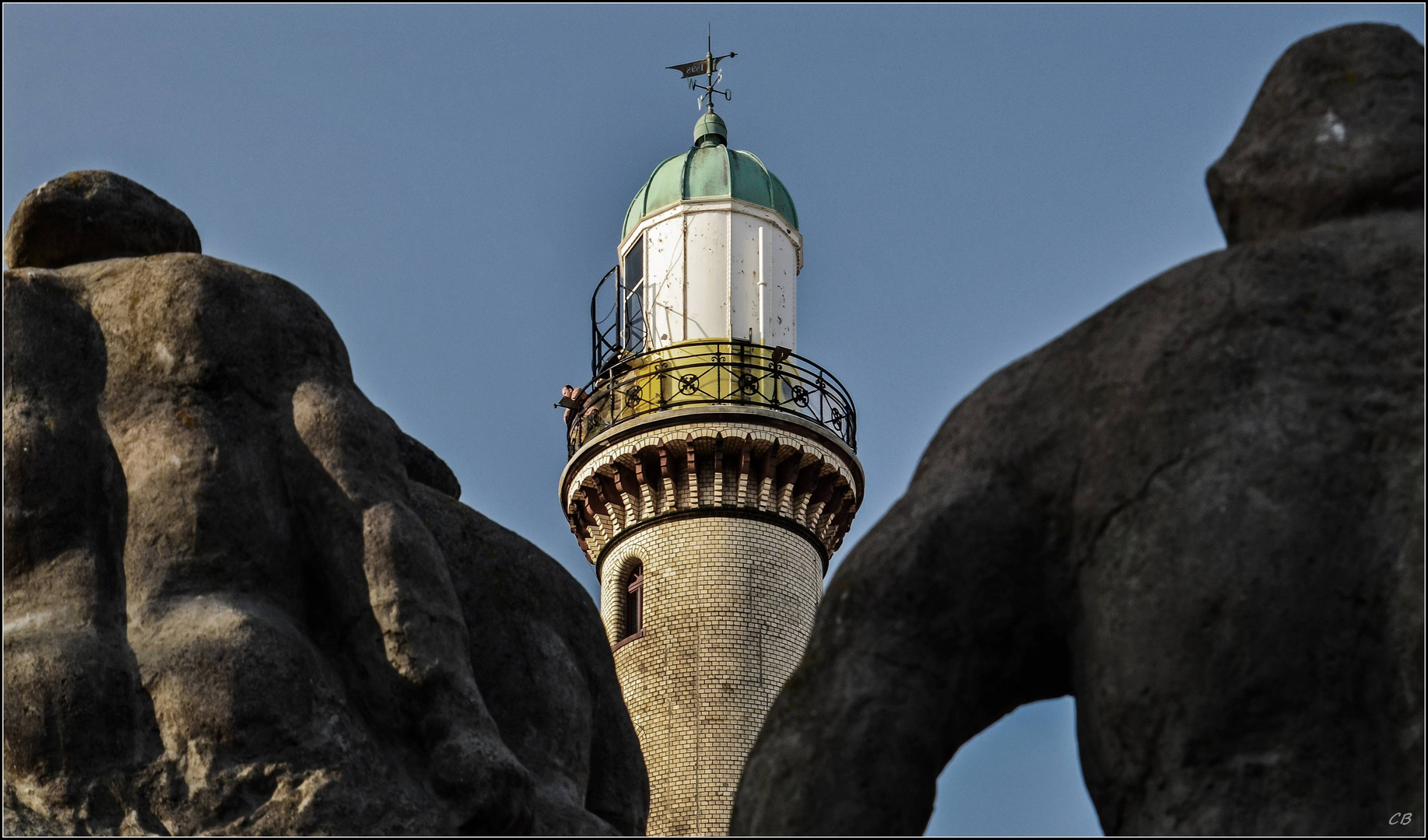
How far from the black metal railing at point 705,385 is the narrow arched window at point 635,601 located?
2.75 meters

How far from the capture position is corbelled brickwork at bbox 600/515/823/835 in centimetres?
4381

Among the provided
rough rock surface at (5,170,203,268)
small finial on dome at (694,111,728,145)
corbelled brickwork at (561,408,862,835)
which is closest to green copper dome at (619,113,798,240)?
small finial on dome at (694,111,728,145)

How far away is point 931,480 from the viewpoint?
16.9 ft

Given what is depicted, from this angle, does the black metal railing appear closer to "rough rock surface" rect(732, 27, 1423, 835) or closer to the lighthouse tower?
the lighthouse tower

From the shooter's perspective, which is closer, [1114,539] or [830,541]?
[1114,539]

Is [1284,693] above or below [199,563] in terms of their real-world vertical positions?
below

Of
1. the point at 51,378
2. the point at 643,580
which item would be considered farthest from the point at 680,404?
the point at 51,378

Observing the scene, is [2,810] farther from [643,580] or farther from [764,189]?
[764,189]

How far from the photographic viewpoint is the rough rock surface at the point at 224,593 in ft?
21.8

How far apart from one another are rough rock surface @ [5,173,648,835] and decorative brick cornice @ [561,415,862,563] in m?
38.3

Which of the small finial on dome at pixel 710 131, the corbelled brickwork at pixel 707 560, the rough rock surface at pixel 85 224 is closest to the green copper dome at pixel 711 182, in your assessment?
the small finial on dome at pixel 710 131

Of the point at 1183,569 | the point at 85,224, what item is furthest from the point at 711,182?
the point at 1183,569

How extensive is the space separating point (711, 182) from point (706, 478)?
277 inches

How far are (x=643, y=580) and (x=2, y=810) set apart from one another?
132ft
